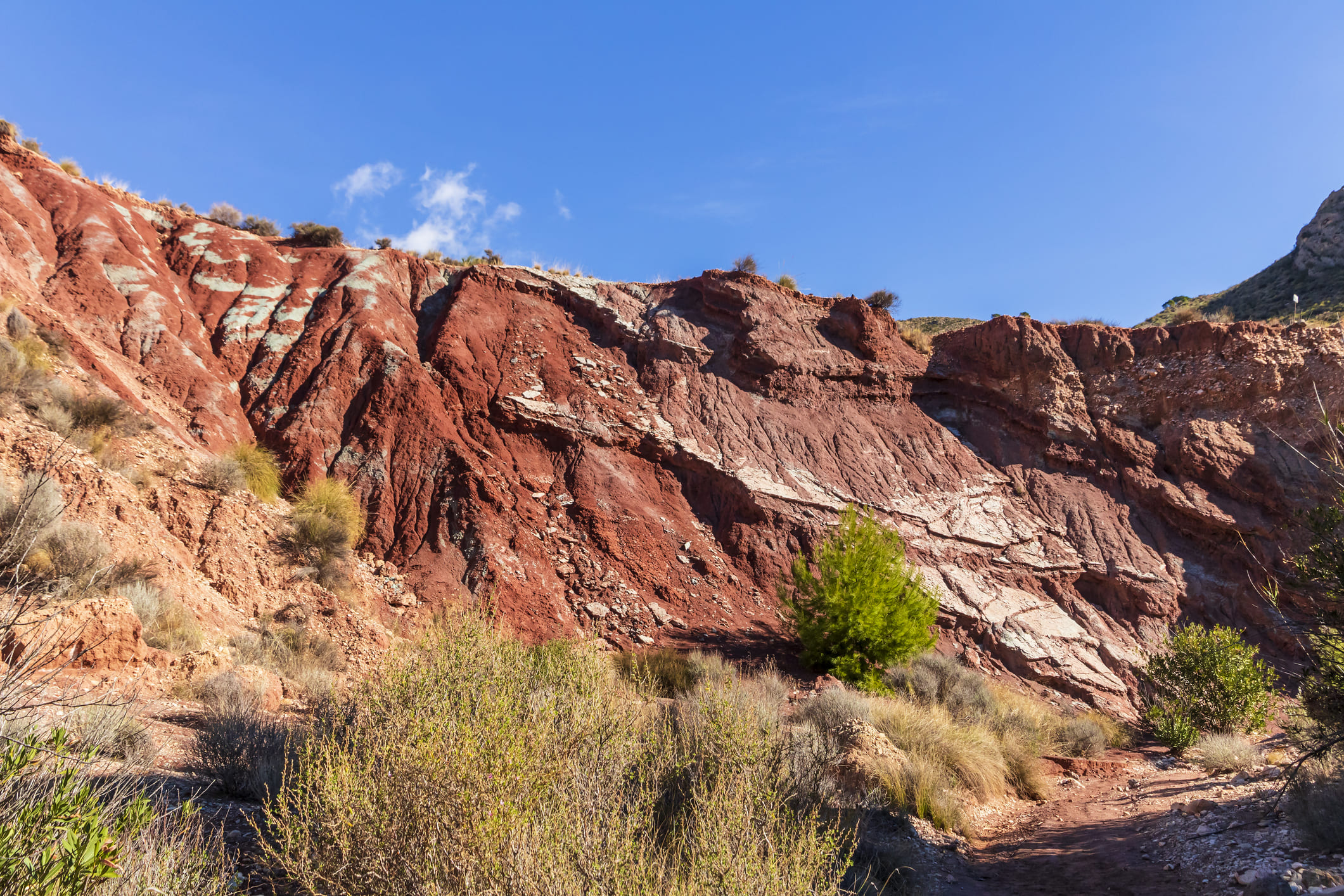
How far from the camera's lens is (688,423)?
21.7m

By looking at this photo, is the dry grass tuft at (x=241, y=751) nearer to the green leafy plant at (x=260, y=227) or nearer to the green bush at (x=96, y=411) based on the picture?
the green bush at (x=96, y=411)

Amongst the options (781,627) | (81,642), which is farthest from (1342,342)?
(81,642)

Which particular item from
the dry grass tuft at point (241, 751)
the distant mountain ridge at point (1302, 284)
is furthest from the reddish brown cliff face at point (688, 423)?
the distant mountain ridge at point (1302, 284)

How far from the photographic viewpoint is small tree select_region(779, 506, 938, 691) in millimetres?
14203

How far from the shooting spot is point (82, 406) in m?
13.0

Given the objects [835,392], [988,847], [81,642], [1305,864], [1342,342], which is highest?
[835,392]

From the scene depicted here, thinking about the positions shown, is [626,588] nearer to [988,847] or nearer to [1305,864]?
[988,847]

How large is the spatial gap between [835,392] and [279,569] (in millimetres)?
17978

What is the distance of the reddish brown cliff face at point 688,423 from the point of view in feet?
56.7

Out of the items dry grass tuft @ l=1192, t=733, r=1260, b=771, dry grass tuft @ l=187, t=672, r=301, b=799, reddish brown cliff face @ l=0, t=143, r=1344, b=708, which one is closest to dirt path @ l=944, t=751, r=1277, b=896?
dry grass tuft @ l=1192, t=733, r=1260, b=771

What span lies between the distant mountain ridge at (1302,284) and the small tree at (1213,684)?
2101 cm

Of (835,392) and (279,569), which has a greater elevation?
(835,392)

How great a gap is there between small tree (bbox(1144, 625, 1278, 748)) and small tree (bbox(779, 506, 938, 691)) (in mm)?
4817

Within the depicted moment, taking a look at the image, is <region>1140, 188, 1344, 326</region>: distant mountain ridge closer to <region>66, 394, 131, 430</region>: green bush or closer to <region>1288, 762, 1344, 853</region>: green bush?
<region>1288, 762, 1344, 853</region>: green bush
